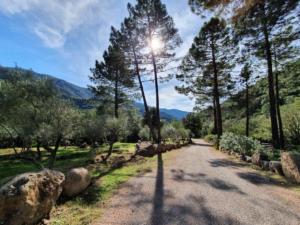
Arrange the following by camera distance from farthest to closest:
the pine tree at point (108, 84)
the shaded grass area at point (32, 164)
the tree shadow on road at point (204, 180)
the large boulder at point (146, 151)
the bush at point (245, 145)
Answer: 1. the pine tree at point (108, 84)
2. the large boulder at point (146, 151)
3. the bush at point (245, 145)
4. the shaded grass area at point (32, 164)
5. the tree shadow on road at point (204, 180)

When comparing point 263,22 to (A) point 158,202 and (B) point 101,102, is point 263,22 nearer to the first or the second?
A: (A) point 158,202

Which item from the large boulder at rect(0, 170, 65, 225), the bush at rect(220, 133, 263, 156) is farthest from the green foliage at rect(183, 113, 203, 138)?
the large boulder at rect(0, 170, 65, 225)

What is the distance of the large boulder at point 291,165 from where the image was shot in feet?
22.1

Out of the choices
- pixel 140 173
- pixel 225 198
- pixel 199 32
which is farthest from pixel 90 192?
pixel 199 32

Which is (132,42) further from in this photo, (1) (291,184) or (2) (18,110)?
(1) (291,184)

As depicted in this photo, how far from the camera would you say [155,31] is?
1680 centimetres

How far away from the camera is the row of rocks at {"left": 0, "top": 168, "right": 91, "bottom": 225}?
3.74 metres

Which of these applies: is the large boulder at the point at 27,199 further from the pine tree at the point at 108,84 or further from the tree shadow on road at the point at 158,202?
the pine tree at the point at 108,84

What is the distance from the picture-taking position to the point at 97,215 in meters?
4.68

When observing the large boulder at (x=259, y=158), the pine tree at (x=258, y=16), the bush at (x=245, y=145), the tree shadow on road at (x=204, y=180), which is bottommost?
the tree shadow on road at (x=204, y=180)

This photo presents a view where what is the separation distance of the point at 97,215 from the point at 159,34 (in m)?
14.7

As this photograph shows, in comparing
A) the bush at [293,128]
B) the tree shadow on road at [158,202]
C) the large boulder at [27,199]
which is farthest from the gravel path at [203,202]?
the bush at [293,128]

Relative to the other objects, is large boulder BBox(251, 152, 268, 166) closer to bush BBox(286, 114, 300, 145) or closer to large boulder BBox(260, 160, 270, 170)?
large boulder BBox(260, 160, 270, 170)

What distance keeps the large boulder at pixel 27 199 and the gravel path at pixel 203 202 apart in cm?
116
